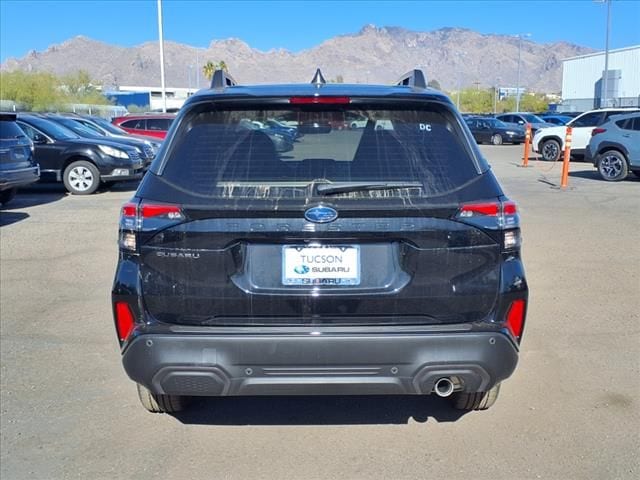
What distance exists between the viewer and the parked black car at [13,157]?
10941 millimetres

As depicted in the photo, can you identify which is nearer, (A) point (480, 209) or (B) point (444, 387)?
(A) point (480, 209)

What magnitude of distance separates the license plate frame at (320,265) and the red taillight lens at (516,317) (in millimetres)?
766

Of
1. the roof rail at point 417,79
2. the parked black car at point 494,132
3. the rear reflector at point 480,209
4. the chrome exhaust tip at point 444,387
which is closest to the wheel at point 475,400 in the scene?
the chrome exhaust tip at point 444,387

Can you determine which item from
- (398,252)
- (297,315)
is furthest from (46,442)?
(398,252)

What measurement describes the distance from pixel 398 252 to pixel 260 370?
0.84 metres

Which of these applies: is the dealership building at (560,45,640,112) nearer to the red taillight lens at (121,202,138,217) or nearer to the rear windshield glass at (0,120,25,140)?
the rear windshield glass at (0,120,25,140)

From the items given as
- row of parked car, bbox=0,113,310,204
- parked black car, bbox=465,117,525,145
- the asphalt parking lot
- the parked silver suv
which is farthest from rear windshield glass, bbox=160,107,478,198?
parked black car, bbox=465,117,525,145

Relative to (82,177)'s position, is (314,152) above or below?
above

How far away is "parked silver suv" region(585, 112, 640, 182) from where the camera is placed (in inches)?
633

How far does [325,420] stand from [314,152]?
5.60 feet

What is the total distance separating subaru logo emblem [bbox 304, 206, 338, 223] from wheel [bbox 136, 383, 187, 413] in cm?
152

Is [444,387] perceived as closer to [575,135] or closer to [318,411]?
[318,411]

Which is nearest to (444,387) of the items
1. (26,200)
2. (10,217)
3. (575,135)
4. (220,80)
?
(220,80)

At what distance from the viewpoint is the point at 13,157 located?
11188mm
